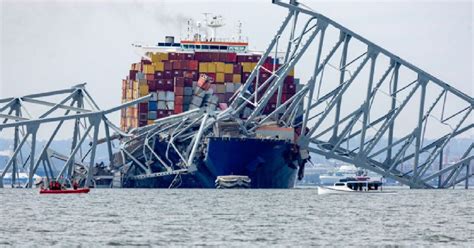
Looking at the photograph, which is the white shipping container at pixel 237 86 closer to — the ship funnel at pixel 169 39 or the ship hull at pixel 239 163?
the ship hull at pixel 239 163

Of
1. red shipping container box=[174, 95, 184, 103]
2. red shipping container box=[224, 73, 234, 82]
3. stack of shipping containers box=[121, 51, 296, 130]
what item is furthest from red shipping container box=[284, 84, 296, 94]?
red shipping container box=[174, 95, 184, 103]

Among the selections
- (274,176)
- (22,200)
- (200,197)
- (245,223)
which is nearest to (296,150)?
(274,176)

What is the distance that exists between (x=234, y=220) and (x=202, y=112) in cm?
4925

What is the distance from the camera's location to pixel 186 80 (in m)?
140

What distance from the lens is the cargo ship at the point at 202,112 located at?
12512 centimetres

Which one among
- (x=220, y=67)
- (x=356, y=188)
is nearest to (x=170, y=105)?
(x=220, y=67)

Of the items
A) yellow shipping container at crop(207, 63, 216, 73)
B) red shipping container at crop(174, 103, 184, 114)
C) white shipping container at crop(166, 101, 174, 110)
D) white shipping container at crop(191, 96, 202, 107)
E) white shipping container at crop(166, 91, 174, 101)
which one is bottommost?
red shipping container at crop(174, 103, 184, 114)

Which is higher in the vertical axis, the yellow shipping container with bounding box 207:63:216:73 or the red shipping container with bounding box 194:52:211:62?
the red shipping container with bounding box 194:52:211:62

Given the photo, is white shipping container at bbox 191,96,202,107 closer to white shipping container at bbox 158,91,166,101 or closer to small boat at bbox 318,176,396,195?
white shipping container at bbox 158,91,166,101

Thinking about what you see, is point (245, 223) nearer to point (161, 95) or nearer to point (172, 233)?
point (172, 233)

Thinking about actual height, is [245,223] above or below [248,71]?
below

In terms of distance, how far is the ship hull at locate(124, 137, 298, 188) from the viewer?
124062 millimetres

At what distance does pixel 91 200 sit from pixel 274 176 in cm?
3260

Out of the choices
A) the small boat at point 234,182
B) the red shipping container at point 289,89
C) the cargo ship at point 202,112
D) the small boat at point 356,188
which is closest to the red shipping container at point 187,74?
the cargo ship at point 202,112
